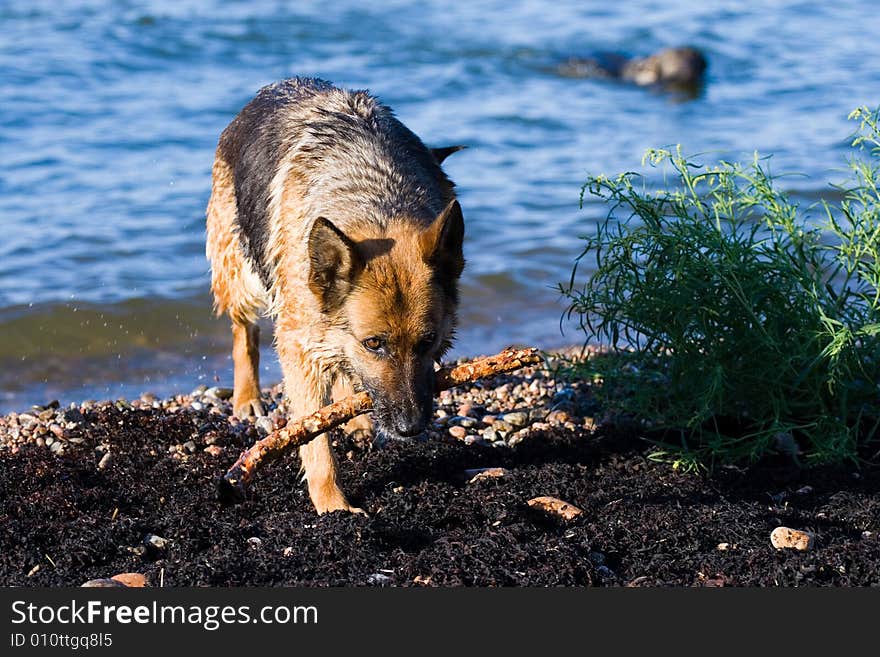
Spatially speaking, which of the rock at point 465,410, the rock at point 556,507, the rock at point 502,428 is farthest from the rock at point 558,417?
the rock at point 556,507

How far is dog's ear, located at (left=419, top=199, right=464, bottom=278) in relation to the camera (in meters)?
5.58

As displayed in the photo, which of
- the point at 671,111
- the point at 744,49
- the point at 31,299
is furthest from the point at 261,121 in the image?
the point at 744,49

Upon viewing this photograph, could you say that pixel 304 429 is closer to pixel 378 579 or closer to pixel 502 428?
pixel 378 579

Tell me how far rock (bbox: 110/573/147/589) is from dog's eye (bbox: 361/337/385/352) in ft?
5.01

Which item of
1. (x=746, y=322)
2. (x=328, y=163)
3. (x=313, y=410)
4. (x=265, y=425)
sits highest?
(x=328, y=163)

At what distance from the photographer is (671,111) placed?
19266 mm

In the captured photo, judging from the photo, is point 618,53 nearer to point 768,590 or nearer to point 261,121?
point 261,121

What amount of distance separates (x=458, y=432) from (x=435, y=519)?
5.48 ft

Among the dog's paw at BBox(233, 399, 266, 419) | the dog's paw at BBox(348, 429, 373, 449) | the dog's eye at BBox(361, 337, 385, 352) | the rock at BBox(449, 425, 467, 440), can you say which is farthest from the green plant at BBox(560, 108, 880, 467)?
the dog's paw at BBox(233, 399, 266, 419)

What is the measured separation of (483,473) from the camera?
21.8 ft

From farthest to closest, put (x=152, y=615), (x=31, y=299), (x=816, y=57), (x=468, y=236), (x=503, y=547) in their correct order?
(x=816, y=57), (x=468, y=236), (x=31, y=299), (x=503, y=547), (x=152, y=615)

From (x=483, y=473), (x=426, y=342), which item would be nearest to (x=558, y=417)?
(x=483, y=473)

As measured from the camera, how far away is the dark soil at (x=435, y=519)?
5301 mm

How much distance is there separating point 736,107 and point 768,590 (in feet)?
51.0
